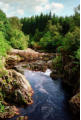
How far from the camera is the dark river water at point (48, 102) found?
7.99 meters

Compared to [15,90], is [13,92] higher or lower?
lower

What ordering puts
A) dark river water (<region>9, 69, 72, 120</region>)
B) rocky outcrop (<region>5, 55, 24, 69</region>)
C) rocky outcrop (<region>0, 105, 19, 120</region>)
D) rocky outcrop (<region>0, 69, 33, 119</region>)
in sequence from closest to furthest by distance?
→ 1. rocky outcrop (<region>0, 105, 19, 120</region>)
2. dark river water (<region>9, 69, 72, 120</region>)
3. rocky outcrop (<region>0, 69, 33, 119</region>)
4. rocky outcrop (<region>5, 55, 24, 69</region>)

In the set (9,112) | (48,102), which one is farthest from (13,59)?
(9,112)

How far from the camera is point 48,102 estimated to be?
9469mm

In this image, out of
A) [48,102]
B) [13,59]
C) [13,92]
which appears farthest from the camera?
[13,59]

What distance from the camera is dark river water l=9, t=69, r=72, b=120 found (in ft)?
26.2

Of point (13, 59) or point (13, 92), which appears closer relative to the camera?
point (13, 92)

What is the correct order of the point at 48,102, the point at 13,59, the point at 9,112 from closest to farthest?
the point at 9,112, the point at 48,102, the point at 13,59

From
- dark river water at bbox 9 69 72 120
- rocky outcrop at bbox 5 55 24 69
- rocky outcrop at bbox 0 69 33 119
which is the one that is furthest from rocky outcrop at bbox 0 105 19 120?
rocky outcrop at bbox 5 55 24 69

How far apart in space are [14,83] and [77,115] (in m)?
4.84

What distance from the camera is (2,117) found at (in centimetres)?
736

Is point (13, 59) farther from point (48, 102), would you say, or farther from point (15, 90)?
point (48, 102)

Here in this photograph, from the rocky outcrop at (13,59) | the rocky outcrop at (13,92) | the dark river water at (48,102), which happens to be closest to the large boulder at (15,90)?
the rocky outcrop at (13,92)

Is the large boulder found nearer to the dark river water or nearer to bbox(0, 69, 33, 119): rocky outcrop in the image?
bbox(0, 69, 33, 119): rocky outcrop
